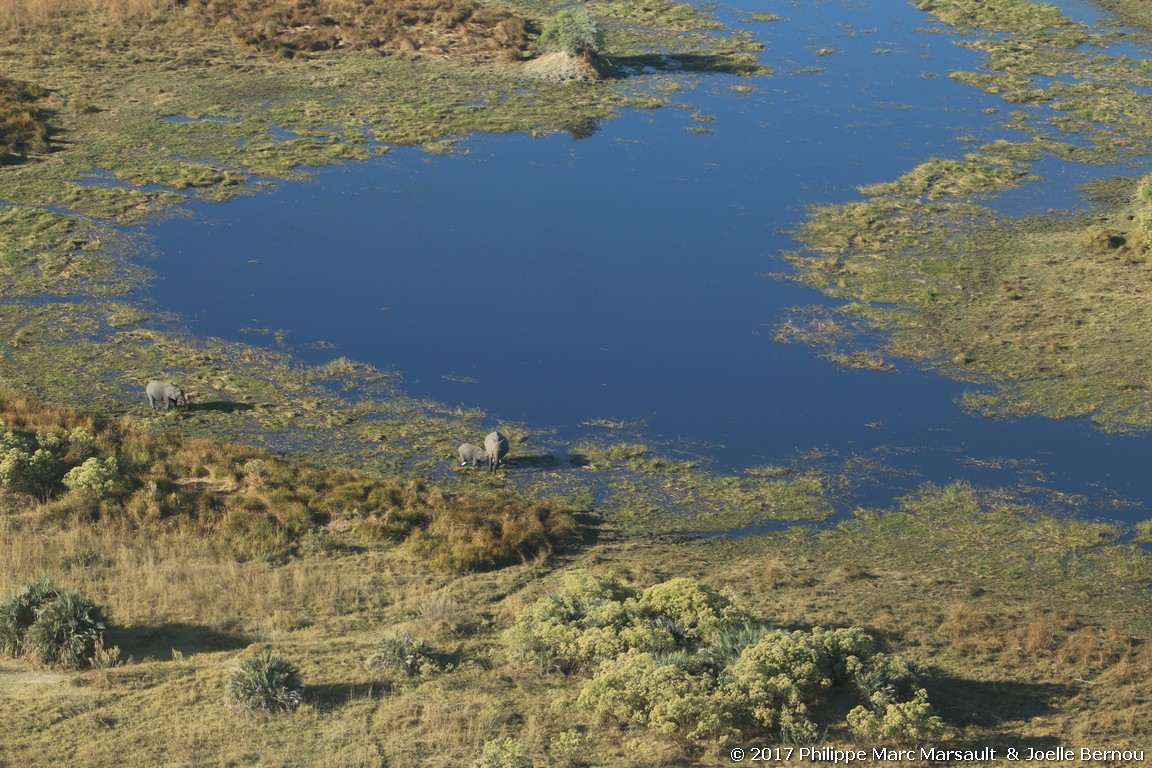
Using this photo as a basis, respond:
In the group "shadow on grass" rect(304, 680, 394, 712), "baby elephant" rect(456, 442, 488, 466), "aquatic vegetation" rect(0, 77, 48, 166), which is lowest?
"baby elephant" rect(456, 442, 488, 466)

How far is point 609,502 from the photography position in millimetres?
25297

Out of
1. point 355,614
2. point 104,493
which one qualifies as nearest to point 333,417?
point 104,493

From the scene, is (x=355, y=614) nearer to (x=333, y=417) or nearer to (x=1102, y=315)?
(x=333, y=417)

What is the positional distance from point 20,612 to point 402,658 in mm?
5574

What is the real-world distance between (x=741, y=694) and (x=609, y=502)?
918cm

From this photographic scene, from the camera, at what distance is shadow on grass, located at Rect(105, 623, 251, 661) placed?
18.4 m

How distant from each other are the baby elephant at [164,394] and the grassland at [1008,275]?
14748 millimetres

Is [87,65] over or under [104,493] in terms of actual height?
over

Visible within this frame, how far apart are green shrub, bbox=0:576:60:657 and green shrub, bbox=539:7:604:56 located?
36990 millimetres

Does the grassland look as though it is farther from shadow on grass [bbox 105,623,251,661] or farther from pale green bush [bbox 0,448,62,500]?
pale green bush [bbox 0,448,62,500]

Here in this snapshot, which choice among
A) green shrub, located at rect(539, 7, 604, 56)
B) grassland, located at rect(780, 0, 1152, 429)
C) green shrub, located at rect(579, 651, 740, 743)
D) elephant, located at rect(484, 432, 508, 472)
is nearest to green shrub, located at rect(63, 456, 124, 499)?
elephant, located at rect(484, 432, 508, 472)

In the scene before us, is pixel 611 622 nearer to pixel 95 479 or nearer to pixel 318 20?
pixel 95 479

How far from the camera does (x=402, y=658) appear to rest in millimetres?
17750

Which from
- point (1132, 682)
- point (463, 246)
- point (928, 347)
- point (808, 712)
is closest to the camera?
point (808, 712)
